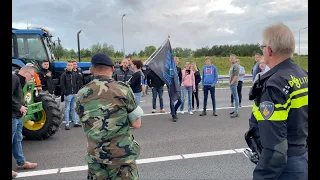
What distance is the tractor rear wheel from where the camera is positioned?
659cm

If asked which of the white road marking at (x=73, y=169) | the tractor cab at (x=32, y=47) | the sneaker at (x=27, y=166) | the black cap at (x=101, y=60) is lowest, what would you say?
the white road marking at (x=73, y=169)

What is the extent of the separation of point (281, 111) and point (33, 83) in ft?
19.2

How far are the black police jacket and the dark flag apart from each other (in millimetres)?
6795

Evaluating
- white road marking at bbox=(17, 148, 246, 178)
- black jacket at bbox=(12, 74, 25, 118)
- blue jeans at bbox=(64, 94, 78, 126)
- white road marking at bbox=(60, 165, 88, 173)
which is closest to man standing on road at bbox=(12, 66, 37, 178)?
black jacket at bbox=(12, 74, 25, 118)

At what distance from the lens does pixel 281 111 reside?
178 cm

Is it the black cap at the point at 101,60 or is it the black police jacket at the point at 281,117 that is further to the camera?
the black cap at the point at 101,60

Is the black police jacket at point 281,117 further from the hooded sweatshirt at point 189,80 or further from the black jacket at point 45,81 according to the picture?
the black jacket at point 45,81

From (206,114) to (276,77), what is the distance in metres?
7.79

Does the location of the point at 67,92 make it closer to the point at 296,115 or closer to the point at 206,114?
the point at 206,114

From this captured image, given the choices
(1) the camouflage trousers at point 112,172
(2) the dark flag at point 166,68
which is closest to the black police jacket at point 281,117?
(1) the camouflage trousers at point 112,172

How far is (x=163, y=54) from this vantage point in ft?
28.9

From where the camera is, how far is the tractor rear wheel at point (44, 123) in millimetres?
6590

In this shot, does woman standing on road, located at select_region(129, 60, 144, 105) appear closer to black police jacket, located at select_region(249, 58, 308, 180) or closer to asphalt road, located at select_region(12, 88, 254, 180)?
asphalt road, located at select_region(12, 88, 254, 180)
